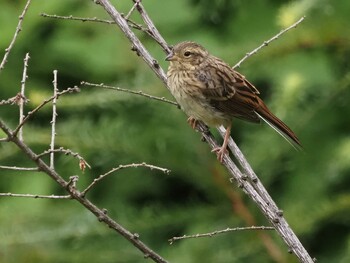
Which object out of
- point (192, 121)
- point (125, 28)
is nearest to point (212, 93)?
point (192, 121)

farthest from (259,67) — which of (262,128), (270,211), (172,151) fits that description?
(270,211)

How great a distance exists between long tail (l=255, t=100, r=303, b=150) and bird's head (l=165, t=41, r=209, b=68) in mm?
401

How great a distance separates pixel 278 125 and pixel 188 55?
596 mm

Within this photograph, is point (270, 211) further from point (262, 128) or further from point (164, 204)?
point (164, 204)

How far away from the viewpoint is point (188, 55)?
15.1ft

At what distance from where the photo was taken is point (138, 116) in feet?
17.9

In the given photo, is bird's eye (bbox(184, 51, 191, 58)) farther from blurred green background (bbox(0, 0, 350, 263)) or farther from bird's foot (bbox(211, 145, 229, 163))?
bird's foot (bbox(211, 145, 229, 163))

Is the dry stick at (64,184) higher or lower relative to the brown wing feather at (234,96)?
lower

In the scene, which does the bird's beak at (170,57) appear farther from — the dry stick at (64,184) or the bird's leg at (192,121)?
the dry stick at (64,184)

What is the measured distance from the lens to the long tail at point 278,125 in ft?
14.2

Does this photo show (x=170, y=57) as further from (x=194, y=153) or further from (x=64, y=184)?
(x=64, y=184)

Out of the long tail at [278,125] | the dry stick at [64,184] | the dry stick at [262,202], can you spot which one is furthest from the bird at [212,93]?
the dry stick at [64,184]

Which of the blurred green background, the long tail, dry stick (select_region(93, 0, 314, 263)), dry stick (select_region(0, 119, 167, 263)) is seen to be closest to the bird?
the long tail

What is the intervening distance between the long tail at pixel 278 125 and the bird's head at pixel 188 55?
401mm
